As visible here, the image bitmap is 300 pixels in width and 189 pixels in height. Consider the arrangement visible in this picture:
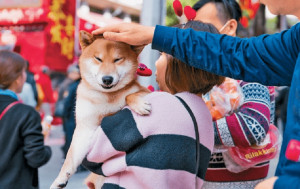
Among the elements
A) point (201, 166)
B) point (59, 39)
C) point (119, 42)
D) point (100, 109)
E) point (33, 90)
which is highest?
point (119, 42)

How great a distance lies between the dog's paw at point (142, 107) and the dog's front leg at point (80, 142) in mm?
184

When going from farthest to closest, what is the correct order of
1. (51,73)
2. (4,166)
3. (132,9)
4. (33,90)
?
(51,73) → (132,9) → (33,90) → (4,166)

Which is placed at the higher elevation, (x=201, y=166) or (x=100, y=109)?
(x=100, y=109)

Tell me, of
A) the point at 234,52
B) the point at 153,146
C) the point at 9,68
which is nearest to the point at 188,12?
the point at 234,52

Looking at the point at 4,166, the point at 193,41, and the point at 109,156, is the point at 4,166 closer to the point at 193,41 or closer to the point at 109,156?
the point at 109,156

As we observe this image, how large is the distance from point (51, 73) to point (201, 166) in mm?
9387

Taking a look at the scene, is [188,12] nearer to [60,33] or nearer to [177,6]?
[177,6]

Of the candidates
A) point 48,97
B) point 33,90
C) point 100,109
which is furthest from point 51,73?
point 100,109

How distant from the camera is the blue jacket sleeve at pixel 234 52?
1.11 meters

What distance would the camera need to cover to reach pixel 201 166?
131cm

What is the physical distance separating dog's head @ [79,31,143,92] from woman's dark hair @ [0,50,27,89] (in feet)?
3.59

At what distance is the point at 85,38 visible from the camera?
1345mm

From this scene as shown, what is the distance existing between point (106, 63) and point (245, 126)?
0.66m

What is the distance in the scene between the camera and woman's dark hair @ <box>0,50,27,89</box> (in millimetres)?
2248
